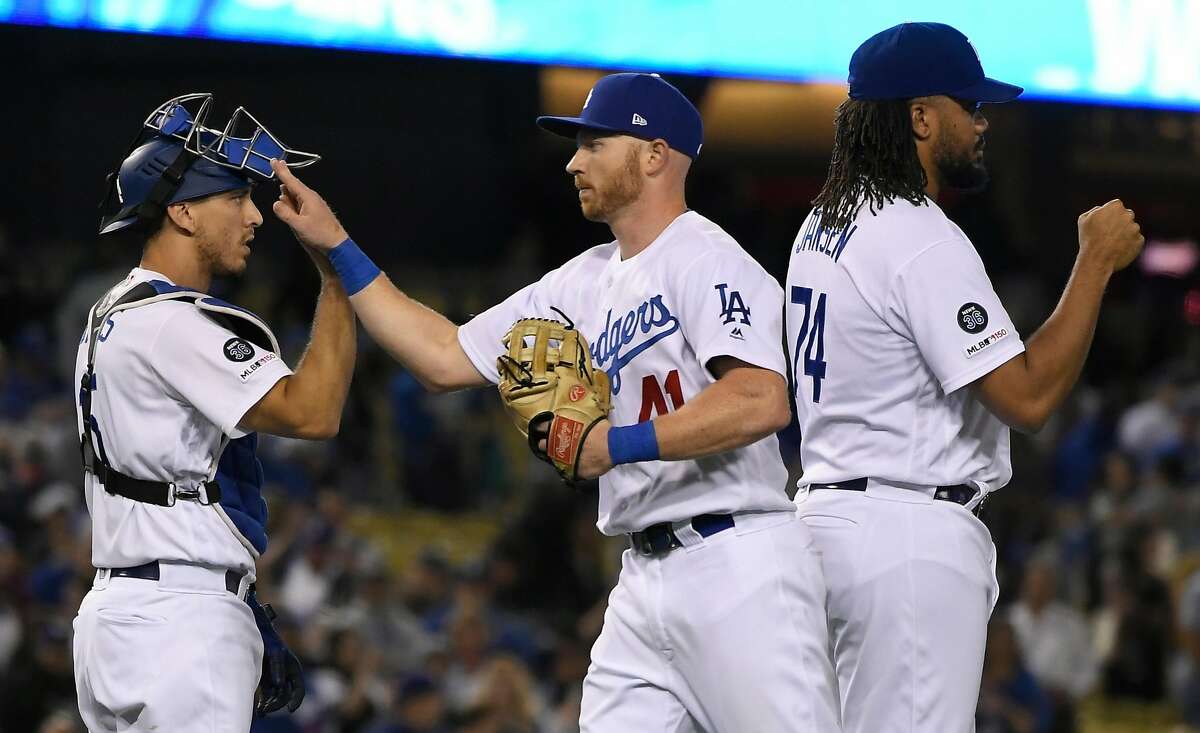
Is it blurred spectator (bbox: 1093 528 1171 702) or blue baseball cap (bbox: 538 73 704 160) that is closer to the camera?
blue baseball cap (bbox: 538 73 704 160)

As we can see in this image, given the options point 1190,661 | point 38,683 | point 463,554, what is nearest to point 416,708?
point 38,683

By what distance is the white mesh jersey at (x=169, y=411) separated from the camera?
328 centimetres

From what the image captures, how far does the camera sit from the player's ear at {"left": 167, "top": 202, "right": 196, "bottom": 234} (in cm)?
346

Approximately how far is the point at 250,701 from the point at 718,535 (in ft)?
3.36

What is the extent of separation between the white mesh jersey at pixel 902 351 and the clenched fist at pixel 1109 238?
27cm

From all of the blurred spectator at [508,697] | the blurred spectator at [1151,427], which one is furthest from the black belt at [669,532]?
the blurred spectator at [1151,427]

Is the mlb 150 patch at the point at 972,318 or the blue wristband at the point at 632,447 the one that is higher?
the mlb 150 patch at the point at 972,318

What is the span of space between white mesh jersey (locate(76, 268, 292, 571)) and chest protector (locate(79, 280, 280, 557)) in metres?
0.01

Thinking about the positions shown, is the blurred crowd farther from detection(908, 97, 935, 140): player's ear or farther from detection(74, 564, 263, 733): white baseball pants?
detection(908, 97, 935, 140): player's ear

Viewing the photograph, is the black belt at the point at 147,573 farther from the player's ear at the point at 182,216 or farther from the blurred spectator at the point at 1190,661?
the blurred spectator at the point at 1190,661

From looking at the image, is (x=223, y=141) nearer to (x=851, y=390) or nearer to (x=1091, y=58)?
(x=851, y=390)

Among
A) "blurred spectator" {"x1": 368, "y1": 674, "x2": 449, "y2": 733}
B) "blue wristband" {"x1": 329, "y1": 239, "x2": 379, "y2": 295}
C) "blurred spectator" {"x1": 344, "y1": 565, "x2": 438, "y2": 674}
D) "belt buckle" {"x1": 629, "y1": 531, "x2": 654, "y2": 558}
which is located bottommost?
"blurred spectator" {"x1": 344, "y1": 565, "x2": 438, "y2": 674}

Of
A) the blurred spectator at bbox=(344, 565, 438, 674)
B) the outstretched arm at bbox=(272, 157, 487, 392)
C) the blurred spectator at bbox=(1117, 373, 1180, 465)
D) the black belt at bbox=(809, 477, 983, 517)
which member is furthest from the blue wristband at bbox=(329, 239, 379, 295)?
the blurred spectator at bbox=(1117, 373, 1180, 465)

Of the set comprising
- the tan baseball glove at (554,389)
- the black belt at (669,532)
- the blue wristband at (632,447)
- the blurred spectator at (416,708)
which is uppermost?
the tan baseball glove at (554,389)
